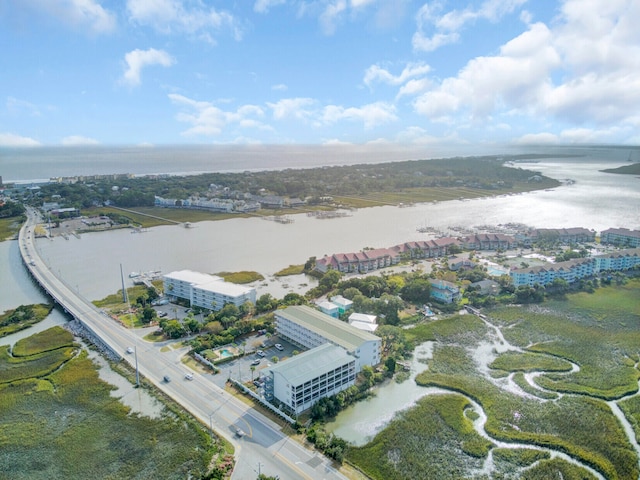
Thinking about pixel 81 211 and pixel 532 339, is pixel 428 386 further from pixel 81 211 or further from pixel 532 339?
pixel 81 211

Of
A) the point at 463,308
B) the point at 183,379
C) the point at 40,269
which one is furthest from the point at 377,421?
the point at 40,269

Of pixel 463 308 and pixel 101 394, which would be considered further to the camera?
pixel 463 308

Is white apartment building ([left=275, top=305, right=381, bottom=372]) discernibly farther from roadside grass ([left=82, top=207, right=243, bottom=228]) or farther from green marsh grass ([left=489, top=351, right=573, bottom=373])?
roadside grass ([left=82, top=207, right=243, bottom=228])

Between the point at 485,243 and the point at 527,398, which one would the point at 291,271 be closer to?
the point at 485,243

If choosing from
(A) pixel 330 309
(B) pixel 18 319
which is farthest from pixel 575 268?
(B) pixel 18 319

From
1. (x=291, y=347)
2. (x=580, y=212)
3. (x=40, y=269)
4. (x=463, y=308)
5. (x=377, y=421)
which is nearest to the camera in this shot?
(x=377, y=421)

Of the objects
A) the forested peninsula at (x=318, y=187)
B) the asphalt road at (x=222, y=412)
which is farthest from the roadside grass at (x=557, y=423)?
the forested peninsula at (x=318, y=187)

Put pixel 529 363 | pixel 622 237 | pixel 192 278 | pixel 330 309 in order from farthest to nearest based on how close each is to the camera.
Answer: pixel 622 237 < pixel 192 278 < pixel 330 309 < pixel 529 363
